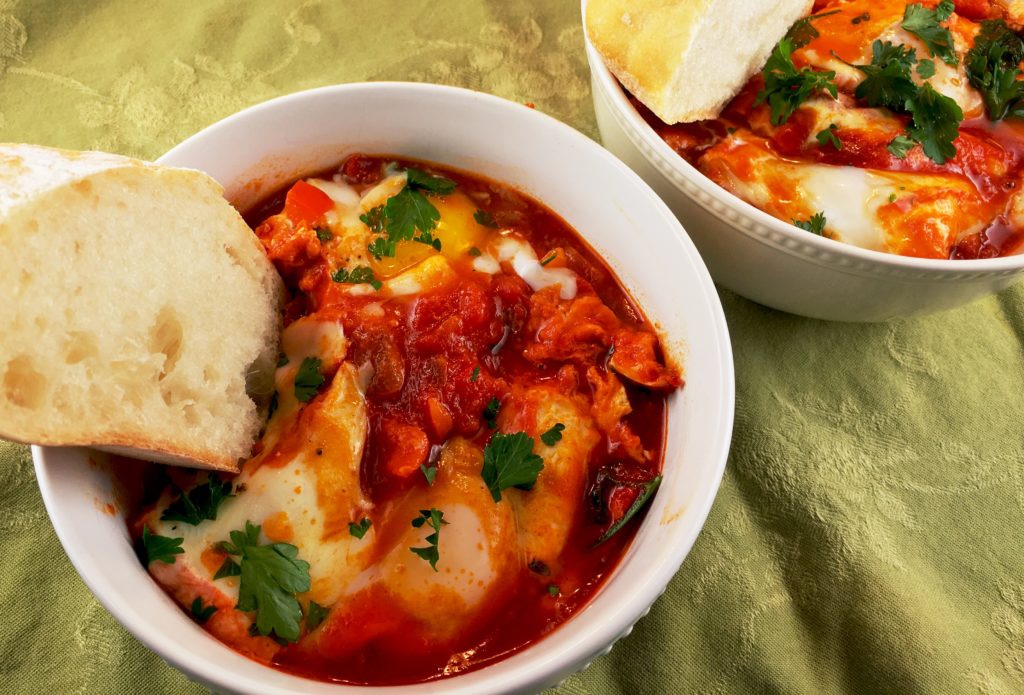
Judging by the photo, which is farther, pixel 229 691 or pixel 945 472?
pixel 945 472

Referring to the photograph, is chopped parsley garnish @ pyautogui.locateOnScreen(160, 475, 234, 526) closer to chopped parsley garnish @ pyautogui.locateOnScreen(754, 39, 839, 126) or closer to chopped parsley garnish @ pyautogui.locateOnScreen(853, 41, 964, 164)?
chopped parsley garnish @ pyautogui.locateOnScreen(754, 39, 839, 126)

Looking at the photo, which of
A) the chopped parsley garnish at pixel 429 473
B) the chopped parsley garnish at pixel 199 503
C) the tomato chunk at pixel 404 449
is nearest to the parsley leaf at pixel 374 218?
the tomato chunk at pixel 404 449

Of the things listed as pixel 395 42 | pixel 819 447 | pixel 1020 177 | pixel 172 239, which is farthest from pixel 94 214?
pixel 1020 177

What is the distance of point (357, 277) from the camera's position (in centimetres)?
236

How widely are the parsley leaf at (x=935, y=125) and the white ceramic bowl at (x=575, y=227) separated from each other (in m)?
0.89

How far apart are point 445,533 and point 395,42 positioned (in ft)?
6.84

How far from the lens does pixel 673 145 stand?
2.61 m

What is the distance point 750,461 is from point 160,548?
166 cm

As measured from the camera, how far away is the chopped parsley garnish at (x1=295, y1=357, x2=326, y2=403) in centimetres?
216

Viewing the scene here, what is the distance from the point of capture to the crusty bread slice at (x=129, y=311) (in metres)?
1.62

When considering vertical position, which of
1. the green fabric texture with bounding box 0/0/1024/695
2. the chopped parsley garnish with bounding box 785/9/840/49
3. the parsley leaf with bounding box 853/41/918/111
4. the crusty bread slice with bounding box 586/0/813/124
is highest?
the crusty bread slice with bounding box 586/0/813/124

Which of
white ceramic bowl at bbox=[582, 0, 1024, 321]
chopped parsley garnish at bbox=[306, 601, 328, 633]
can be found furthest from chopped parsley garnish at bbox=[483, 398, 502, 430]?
white ceramic bowl at bbox=[582, 0, 1024, 321]

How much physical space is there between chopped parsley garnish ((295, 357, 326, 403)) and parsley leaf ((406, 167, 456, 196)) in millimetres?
658

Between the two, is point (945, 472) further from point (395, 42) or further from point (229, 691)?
point (395, 42)
